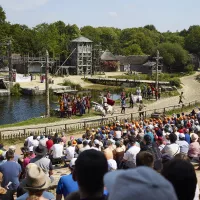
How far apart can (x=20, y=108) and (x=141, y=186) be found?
41173 millimetres

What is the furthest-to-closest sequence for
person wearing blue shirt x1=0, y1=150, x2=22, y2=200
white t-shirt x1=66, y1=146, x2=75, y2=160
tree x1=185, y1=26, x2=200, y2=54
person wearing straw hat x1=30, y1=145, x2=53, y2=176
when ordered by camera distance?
1. tree x1=185, y1=26, x2=200, y2=54
2. white t-shirt x1=66, y1=146, x2=75, y2=160
3. person wearing straw hat x1=30, y1=145, x2=53, y2=176
4. person wearing blue shirt x1=0, y1=150, x2=22, y2=200

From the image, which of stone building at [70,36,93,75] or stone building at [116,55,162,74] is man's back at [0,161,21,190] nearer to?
stone building at [70,36,93,75]

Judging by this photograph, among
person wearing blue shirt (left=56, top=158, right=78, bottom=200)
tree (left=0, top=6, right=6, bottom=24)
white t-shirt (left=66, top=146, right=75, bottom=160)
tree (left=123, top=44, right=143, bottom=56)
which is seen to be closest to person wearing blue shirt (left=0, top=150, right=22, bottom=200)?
person wearing blue shirt (left=56, top=158, right=78, bottom=200)

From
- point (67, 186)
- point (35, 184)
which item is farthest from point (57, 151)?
point (35, 184)

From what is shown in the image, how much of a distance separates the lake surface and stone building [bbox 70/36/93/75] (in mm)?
29250

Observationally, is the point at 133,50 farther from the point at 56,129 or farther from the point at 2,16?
the point at 56,129

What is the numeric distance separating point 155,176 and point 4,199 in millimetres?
4840

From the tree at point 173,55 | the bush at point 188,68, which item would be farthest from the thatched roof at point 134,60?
the bush at point 188,68

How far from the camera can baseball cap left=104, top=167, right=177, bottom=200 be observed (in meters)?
2.22

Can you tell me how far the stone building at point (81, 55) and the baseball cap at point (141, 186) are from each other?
7802cm

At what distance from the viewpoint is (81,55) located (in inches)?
3167

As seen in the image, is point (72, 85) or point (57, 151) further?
point (72, 85)

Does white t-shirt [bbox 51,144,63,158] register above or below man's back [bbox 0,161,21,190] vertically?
below

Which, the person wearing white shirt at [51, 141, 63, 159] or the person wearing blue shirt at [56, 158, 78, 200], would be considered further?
the person wearing white shirt at [51, 141, 63, 159]
